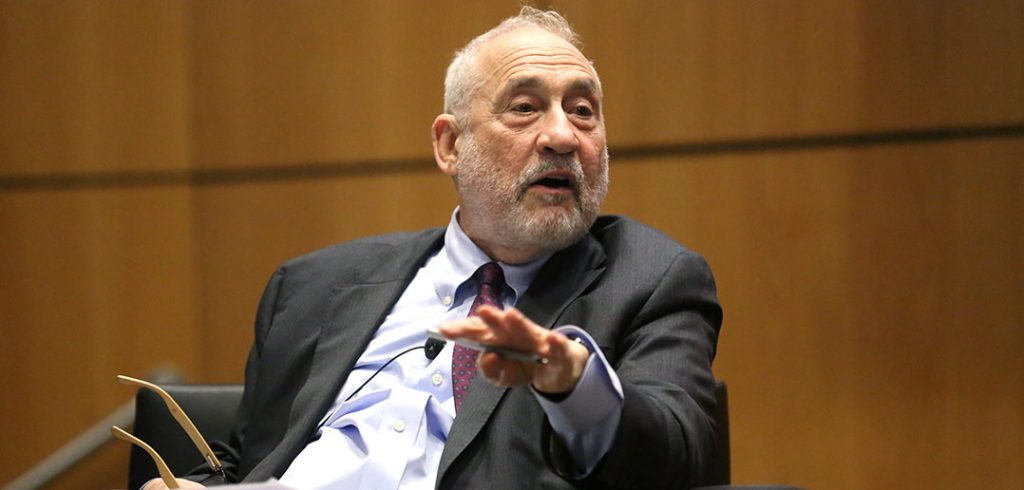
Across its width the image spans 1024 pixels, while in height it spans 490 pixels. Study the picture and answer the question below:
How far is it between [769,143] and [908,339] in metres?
0.67

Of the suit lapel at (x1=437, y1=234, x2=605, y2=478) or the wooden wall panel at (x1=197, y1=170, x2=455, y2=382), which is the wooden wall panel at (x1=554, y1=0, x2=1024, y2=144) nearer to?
the wooden wall panel at (x1=197, y1=170, x2=455, y2=382)

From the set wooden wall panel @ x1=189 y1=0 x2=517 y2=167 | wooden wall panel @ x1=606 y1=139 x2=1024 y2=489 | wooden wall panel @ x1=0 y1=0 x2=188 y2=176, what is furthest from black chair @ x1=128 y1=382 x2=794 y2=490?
wooden wall panel @ x1=0 y1=0 x2=188 y2=176

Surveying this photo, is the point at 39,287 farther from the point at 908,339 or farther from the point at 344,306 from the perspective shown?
the point at 908,339

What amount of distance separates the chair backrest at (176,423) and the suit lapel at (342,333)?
0.29 metres

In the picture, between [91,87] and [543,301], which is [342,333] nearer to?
[543,301]

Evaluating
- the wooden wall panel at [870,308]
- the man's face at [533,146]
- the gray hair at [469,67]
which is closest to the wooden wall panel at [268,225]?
the wooden wall panel at [870,308]

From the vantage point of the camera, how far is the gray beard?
6.94ft

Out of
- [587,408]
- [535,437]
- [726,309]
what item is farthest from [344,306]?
[726,309]

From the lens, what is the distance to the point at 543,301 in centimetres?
208

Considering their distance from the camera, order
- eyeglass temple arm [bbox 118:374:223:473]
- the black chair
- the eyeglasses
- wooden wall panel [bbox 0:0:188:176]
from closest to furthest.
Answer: the eyeglasses → eyeglass temple arm [bbox 118:374:223:473] → the black chair → wooden wall panel [bbox 0:0:188:176]

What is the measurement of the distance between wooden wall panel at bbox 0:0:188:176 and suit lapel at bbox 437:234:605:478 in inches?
75.0

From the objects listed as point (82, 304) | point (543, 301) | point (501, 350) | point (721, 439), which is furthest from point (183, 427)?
point (82, 304)

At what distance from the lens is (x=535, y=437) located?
6.19 ft

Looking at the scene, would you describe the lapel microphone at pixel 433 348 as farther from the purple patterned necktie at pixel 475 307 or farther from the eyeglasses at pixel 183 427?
the eyeglasses at pixel 183 427
